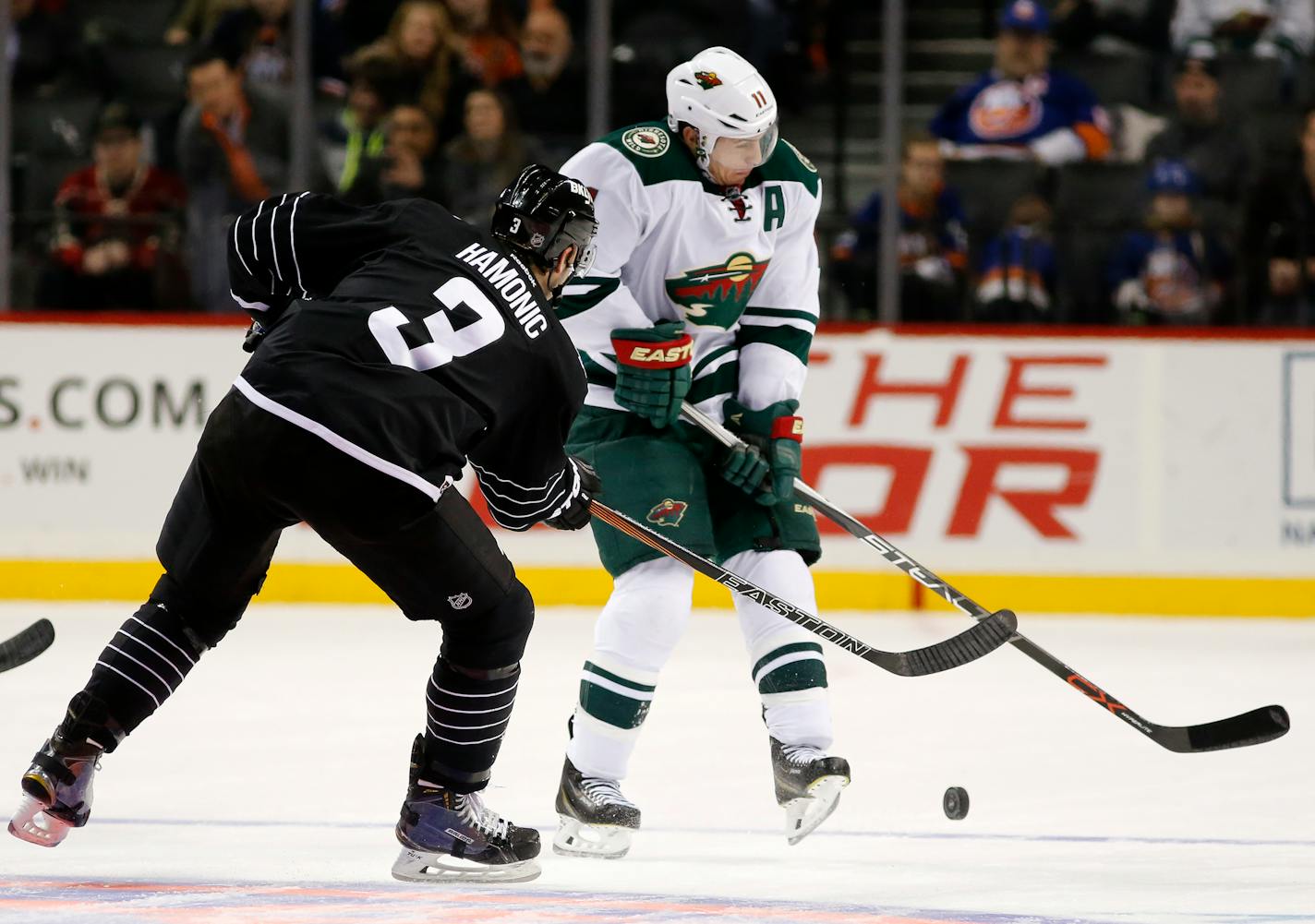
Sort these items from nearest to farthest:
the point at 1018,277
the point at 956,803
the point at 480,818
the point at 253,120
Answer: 1. the point at 480,818
2. the point at 956,803
3. the point at 1018,277
4. the point at 253,120

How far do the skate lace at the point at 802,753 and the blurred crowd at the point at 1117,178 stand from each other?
11.5 ft

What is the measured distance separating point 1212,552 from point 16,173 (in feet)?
12.8

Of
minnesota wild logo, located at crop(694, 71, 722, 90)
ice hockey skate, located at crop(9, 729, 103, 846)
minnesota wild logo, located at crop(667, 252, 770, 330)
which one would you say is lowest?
ice hockey skate, located at crop(9, 729, 103, 846)

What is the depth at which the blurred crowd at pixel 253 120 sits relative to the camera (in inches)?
282

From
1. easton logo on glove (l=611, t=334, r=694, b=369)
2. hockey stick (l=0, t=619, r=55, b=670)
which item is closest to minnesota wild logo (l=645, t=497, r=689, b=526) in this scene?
easton logo on glove (l=611, t=334, r=694, b=369)

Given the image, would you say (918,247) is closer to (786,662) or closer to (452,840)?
(786,662)

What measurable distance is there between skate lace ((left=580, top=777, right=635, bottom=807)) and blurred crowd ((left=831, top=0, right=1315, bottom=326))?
3.62 metres

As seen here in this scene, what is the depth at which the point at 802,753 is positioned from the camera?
3682 mm

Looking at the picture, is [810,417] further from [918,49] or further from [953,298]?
[918,49]

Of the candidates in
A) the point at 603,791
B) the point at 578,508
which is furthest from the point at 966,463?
the point at 578,508

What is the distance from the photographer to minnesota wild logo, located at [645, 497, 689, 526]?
371 cm

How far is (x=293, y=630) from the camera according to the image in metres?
6.32

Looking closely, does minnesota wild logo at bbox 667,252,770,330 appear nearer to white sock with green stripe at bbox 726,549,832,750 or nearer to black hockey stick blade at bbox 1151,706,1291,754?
white sock with green stripe at bbox 726,549,832,750

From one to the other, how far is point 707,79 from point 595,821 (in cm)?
122
